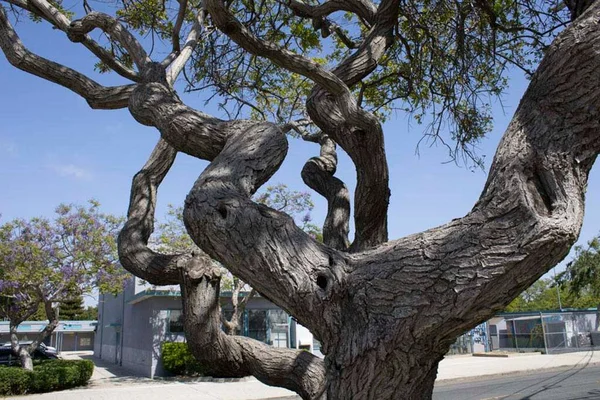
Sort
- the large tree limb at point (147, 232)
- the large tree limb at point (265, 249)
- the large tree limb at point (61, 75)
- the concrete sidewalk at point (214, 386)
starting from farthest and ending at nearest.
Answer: the concrete sidewalk at point (214, 386) → the large tree limb at point (61, 75) → the large tree limb at point (147, 232) → the large tree limb at point (265, 249)

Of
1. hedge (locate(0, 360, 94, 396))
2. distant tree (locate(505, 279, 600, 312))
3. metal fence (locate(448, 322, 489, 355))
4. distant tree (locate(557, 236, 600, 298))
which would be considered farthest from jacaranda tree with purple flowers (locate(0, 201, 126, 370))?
distant tree (locate(505, 279, 600, 312))

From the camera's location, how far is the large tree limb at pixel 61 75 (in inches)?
181

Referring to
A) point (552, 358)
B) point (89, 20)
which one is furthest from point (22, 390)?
point (552, 358)

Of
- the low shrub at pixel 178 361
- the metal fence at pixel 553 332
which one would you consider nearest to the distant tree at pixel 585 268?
the metal fence at pixel 553 332

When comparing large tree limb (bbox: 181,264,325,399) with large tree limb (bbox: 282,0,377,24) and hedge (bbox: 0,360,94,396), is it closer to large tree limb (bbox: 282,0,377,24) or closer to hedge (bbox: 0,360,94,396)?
large tree limb (bbox: 282,0,377,24)

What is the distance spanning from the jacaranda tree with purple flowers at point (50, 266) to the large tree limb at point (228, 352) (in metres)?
16.6

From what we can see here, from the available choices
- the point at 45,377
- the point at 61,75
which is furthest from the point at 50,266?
the point at 61,75

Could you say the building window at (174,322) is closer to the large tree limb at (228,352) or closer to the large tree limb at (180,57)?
the large tree limb at (180,57)

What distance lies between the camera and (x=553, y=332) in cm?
2675

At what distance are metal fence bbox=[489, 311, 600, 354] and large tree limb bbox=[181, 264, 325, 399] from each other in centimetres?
2644

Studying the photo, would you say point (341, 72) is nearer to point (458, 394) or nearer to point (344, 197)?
point (344, 197)

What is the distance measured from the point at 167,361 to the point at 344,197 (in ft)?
59.0

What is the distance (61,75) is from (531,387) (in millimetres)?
13796

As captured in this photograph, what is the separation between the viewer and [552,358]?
74.9 feet
